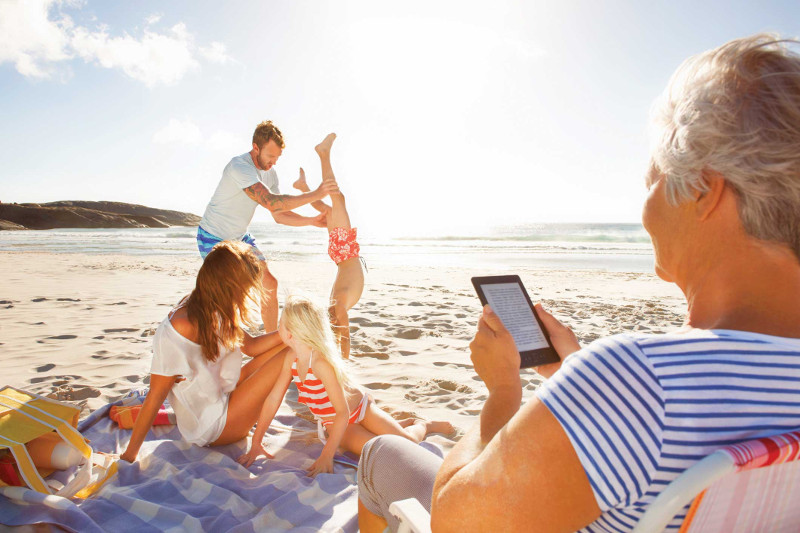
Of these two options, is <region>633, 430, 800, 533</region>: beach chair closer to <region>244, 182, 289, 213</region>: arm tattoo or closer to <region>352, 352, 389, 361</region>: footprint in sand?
<region>352, 352, 389, 361</region>: footprint in sand

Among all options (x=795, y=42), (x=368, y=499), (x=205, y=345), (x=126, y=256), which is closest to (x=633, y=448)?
(x=795, y=42)

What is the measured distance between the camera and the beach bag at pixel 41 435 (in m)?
2.21

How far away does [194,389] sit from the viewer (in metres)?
2.87

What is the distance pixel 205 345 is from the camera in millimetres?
2838

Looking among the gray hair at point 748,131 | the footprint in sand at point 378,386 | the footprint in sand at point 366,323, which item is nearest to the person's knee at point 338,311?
the footprint in sand at point 378,386

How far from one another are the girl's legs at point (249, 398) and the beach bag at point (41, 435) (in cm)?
63

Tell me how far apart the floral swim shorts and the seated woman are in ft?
4.36

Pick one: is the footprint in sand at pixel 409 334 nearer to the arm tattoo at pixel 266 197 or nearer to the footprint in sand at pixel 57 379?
the arm tattoo at pixel 266 197

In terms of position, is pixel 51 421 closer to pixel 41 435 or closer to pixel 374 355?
pixel 41 435

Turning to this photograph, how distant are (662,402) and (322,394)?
2.47 meters

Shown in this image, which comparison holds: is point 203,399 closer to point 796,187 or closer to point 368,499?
point 368,499

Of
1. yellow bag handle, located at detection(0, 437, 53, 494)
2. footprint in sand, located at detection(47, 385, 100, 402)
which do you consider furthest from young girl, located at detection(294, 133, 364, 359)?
yellow bag handle, located at detection(0, 437, 53, 494)

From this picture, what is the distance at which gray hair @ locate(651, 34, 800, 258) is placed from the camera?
2.88 ft

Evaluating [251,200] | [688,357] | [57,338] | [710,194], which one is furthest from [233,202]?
[688,357]
